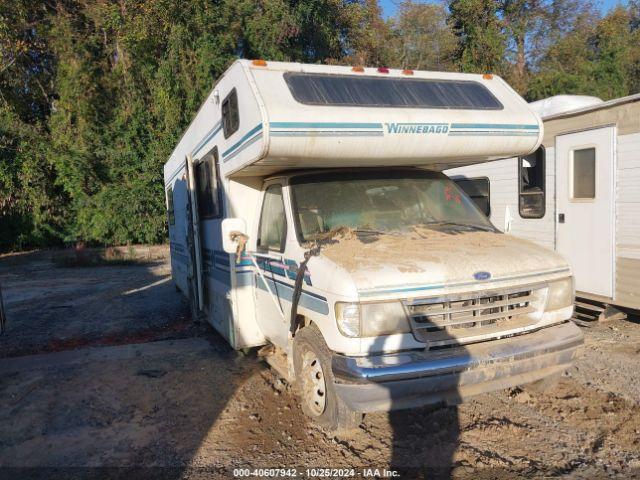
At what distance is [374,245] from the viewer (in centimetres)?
392

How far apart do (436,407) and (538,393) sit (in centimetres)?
92

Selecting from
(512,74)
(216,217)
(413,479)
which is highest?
(512,74)

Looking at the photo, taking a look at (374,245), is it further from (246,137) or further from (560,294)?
(560,294)

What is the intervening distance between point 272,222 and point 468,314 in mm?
A: 1931

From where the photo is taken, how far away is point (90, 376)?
18.0 feet

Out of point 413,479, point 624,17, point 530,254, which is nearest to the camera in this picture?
point 413,479

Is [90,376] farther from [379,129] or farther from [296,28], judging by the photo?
[296,28]

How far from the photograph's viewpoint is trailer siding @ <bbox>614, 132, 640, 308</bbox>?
18.6 feet

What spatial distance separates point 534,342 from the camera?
12.1 ft

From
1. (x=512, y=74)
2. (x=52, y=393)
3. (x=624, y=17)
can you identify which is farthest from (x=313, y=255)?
(x=624, y=17)

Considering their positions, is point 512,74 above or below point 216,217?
above

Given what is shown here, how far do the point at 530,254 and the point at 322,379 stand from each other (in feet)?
5.92

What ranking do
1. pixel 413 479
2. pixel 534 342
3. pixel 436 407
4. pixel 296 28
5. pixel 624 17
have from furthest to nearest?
1. pixel 624 17
2. pixel 296 28
3. pixel 436 407
4. pixel 534 342
5. pixel 413 479

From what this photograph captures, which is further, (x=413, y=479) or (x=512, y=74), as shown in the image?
(x=512, y=74)
